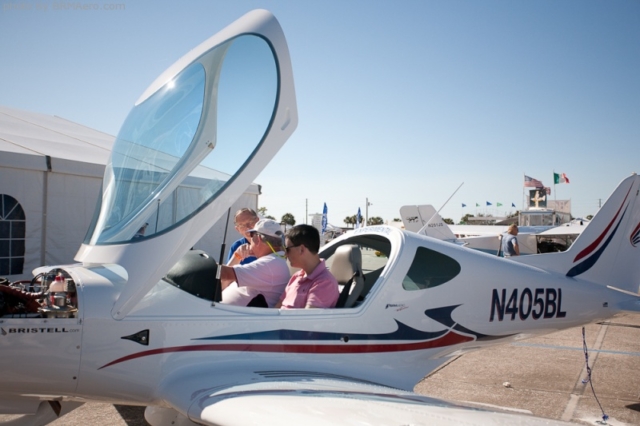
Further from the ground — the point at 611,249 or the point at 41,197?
the point at 41,197

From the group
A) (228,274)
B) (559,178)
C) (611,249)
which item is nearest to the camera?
(228,274)

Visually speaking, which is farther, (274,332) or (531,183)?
(531,183)

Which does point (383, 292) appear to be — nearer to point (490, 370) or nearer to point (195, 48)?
point (195, 48)

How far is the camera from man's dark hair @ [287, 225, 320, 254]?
352cm

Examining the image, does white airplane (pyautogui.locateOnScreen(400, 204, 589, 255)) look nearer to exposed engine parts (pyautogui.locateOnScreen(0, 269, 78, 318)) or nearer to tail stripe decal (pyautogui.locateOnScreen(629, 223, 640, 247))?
tail stripe decal (pyautogui.locateOnScreen(629, 223, 640, 247))

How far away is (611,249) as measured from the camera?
5.25 metres

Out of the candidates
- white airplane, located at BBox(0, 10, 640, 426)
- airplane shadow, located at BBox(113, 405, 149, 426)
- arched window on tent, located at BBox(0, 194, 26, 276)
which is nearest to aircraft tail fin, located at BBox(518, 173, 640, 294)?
white airplane, located at BBox(0, 10, 640, 426)

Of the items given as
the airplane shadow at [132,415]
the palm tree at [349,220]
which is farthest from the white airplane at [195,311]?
the palm tree at [349,220]

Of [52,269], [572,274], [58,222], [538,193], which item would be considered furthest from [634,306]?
[538,193]

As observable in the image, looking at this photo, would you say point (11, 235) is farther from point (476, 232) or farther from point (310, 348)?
point (476, 232)

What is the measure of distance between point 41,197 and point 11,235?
35.0 inches

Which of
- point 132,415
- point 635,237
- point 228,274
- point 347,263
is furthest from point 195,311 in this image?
point 635,237

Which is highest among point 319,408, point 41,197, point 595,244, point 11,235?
point 41,197

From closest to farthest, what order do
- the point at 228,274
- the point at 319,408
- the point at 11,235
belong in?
the point at 319,408
the point at 228,274
the point at 11,235
